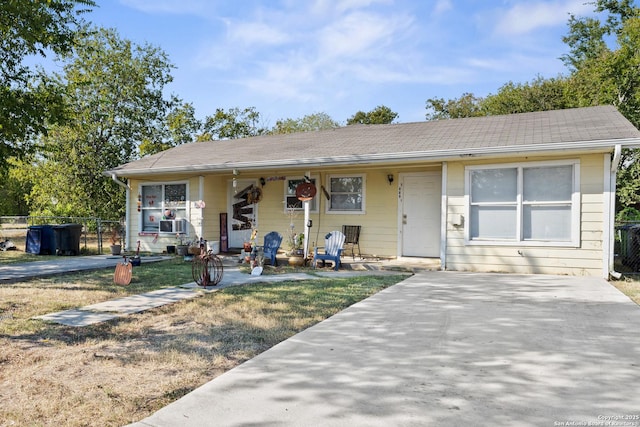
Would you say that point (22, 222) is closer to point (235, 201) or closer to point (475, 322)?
point (235, 201)

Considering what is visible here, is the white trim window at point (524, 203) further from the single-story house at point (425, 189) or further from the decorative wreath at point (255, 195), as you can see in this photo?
the decorative wreath at point (255, 195)

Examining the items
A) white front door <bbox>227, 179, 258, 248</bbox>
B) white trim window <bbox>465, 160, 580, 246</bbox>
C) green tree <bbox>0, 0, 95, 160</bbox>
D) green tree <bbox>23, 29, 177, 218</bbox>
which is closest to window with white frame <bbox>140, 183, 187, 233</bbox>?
white front door <bbox>227, 179, 258, 248</bbox>

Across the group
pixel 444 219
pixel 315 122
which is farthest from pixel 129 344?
pixel 315 122

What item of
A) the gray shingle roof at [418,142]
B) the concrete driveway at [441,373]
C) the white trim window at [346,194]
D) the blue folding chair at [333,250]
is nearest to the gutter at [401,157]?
the gray shingle roof at [418,142]

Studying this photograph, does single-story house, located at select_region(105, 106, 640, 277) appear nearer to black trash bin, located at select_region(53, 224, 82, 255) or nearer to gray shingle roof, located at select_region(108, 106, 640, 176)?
gray shingle roof, located at select_region(108, 106, 640, 176)

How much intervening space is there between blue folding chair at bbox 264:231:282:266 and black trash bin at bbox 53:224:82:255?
6.14 m

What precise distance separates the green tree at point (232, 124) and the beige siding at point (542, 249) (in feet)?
62.1

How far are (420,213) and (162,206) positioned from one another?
7.47 metres

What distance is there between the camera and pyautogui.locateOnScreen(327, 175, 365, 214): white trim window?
34.8 ft

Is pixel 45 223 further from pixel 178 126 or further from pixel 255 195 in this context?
pixel 255 195

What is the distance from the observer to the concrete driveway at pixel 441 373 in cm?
250

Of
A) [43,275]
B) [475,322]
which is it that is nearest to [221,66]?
[43,275]

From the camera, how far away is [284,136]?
13.4m

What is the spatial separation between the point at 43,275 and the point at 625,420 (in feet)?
29.3
